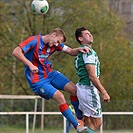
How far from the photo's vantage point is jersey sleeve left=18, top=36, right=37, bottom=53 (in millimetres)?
10414

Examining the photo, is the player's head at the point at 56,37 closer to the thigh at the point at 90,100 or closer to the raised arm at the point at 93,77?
the raised arm at the point at 93,77

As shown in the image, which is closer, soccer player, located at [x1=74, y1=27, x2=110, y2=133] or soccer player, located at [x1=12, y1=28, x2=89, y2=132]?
soccer player, located at [x1=74, y1=27, x2=110, y2=133]

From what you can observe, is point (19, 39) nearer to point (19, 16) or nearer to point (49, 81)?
point (19, 16)

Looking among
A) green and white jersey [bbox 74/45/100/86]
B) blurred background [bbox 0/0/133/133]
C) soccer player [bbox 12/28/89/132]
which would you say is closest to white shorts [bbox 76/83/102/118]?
green and white jersey [bbox 74/45/100/86]

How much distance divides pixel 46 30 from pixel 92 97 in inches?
743

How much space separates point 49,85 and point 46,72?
0.89ft

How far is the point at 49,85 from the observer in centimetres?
1067

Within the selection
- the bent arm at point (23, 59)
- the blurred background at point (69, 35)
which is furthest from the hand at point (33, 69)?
the blurred background at point (69, 35)

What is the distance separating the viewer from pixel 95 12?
29.6 metres

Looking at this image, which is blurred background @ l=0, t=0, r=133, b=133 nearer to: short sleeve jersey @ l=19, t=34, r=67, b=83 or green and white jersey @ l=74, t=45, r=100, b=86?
short sleeve jersey @ l=19, t=34, r=67, b=83

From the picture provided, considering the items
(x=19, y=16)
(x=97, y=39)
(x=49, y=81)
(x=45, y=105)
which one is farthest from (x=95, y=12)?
(x=49, y=81)

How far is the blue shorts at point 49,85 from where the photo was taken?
34.7 feet

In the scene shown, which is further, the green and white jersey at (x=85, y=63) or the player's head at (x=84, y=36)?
the player's head at (x=84, y=36)

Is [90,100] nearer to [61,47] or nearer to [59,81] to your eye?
[59,81]
